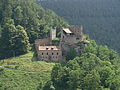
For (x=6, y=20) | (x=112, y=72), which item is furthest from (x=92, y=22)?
(x=112, y=72)

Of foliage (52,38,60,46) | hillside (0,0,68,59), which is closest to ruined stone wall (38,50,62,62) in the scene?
foliage (52,38,60,46)

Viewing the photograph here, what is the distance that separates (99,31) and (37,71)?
338 feet

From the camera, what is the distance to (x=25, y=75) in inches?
3007

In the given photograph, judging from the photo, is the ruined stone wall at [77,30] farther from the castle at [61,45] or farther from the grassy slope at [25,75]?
the grassy slope at [25,75]

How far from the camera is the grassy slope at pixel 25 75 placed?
73188 millimetres

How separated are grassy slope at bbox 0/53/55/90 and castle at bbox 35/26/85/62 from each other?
3.15 metres

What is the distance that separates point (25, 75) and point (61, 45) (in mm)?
16229

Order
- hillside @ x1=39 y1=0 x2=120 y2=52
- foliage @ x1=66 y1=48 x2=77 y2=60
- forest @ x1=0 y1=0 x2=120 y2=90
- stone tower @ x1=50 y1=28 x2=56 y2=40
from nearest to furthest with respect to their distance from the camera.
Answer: forest @ x1=0 y1=0 x2=120 y2=90
foliage @ x1=66 y1=48 x2=77 y2=60
stone tower @ x1=50 y1=28 x2=56 y2=40
hillside @ x1=39 y1=0 x2=120 y2=52

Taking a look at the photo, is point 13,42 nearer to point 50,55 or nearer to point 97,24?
point 50,55

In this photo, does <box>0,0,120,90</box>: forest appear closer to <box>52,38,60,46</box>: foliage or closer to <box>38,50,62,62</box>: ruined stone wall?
<box>38,50,62,62</box>: ruined stone wall

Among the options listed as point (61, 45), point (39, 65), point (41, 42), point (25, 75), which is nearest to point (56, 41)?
point (61, 45)

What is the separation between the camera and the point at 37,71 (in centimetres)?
7788

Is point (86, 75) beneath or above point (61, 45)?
beneath

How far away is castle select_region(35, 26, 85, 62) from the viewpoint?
83438mm
